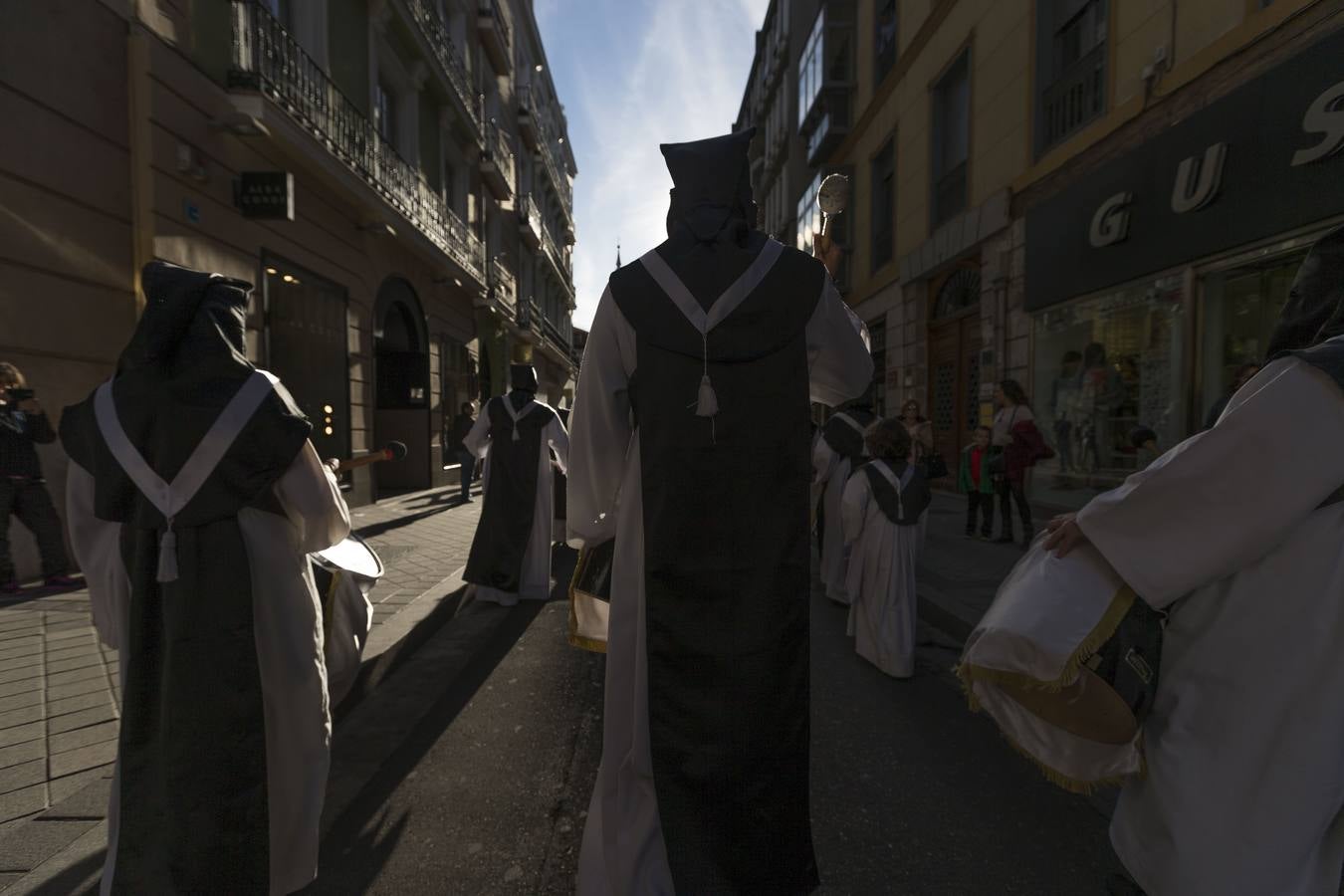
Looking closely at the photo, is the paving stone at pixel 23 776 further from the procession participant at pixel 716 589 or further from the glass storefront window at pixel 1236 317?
the glass storefront window at pixel 1236 317

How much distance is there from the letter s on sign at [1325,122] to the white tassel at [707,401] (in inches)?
247

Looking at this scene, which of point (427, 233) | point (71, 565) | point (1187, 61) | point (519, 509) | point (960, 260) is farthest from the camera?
point (427, 233)

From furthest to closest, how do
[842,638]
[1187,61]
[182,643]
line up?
[1187,61] → [842,638] → [182,643]

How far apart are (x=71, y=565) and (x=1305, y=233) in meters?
11.0

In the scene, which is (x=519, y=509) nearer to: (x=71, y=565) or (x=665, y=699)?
(x=665, y=699)

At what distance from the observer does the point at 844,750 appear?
9.62 feet

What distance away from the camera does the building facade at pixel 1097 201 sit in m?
5.72

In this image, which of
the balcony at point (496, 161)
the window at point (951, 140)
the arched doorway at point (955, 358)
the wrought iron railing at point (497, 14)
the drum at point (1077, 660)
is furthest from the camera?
the balcony at point (496, 161)

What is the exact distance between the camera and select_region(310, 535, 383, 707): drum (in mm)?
2336

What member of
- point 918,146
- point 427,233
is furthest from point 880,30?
point 427,233

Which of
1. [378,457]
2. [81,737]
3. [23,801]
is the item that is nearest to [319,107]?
[81,737]

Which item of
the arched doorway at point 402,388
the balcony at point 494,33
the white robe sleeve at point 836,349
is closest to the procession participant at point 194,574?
the white robe sleeve at point 836,349

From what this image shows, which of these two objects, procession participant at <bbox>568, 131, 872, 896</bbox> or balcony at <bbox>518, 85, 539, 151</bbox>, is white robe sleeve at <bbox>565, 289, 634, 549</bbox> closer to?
procession participant at <bbox>568, 131, 872, 896</bbox>

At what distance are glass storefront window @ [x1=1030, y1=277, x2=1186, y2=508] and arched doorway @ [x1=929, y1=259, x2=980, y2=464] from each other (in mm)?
2033
